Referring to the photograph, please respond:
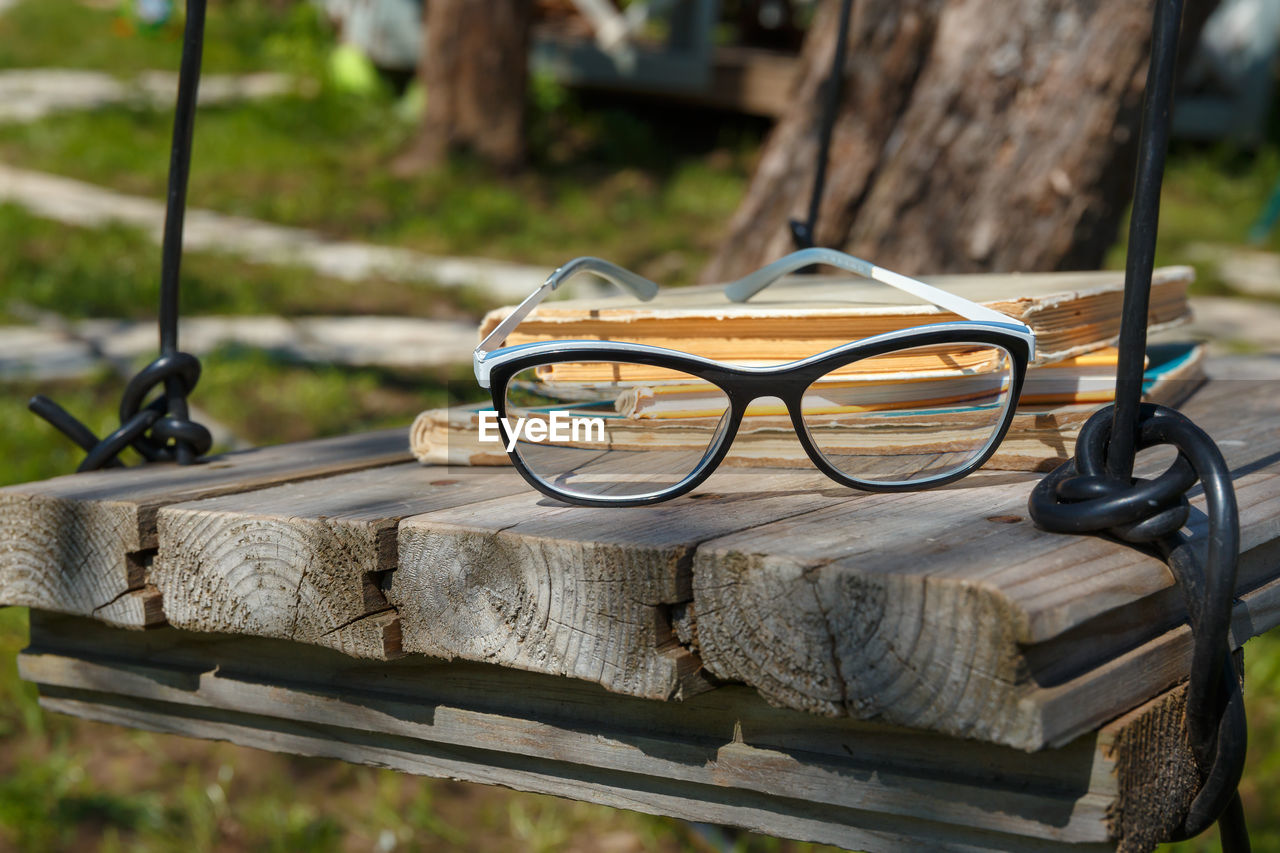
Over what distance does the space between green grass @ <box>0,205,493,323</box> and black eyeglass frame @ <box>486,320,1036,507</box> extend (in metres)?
4.22

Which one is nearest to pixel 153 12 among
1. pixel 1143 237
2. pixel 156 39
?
pixel 156 39

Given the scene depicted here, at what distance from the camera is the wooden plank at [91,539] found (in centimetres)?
101

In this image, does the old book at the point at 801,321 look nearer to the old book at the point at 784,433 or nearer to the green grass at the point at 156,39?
the old book at the point at 784,433

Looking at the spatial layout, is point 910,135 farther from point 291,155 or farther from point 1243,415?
point 291,155

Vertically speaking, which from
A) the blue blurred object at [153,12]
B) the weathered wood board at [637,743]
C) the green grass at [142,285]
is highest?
the blue blurred object at [153,12]

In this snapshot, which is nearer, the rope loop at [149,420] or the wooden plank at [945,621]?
the wooden plank at [945,621]

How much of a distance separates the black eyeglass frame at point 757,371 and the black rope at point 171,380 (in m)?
0.52

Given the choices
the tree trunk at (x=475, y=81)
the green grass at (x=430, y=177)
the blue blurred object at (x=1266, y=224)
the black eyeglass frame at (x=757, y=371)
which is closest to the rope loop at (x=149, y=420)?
the black eyeglass frame at (x=757, y=371)

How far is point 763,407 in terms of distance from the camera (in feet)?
3.18

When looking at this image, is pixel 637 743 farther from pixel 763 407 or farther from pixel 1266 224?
pixel 1266 224

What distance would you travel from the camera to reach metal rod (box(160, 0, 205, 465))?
4.10 feet

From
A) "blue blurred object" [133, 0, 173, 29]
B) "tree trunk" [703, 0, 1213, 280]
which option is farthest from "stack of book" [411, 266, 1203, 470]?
"blue blurred object" [133, 0, 173, 29]

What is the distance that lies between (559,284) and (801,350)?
209 millimetres

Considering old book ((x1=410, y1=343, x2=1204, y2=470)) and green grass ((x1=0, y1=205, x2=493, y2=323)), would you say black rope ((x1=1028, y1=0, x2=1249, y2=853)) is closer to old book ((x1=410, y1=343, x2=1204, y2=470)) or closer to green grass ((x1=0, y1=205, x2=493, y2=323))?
old book ((x1=410, y1=343, x2=1204, y2=470))
